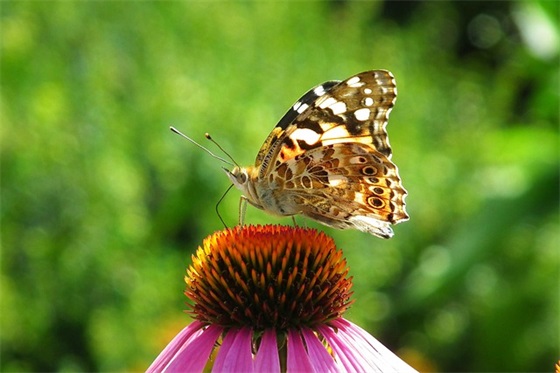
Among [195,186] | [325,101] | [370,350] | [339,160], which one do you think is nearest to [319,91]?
[325,101]

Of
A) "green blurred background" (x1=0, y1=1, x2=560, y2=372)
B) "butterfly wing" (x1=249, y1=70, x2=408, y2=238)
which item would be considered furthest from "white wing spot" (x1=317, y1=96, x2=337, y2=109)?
"green blurred background" (x1=0, y1=1, x2=560, y2=372)

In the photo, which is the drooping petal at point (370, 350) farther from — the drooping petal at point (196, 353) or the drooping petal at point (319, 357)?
the drooping petal at point (196, 353)

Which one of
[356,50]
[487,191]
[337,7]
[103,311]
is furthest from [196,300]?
[337,7]

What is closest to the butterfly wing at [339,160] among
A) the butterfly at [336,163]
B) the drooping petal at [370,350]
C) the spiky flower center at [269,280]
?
the butterfly at [336,163]

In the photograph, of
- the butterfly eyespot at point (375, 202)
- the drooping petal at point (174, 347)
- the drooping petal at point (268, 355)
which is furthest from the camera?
the butterfly eyespot at point (375, 202)

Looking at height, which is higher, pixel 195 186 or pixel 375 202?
pixel 375 202

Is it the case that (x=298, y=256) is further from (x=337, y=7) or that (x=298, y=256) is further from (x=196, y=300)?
(x=337, y=7)

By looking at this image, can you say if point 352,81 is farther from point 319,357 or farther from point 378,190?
point 319,357
